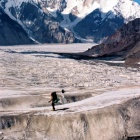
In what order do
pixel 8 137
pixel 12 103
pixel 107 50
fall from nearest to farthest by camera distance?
pixel 8 137, pixel 12 103, pixel 107 50

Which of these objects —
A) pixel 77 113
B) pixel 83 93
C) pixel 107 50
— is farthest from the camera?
pixel 107 50

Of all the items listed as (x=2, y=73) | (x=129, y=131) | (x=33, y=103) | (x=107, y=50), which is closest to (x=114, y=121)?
(x=129, y=131)

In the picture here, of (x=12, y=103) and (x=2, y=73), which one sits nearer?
(x=12, y=103)

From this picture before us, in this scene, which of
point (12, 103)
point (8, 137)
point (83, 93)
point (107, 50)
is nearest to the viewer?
point (8, 137)

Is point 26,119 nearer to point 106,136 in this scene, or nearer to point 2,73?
point 106,136

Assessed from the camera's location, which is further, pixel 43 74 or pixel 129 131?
pixel 43 74

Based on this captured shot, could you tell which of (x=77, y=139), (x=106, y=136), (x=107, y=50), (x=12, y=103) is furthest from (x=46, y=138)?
(x=107, y=50)

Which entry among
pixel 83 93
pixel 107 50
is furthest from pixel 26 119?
pixel 107 50

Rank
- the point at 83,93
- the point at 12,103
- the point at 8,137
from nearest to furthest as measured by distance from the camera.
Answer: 1. the point at 8,137
2. the point at 12,103
3. the point at 83,93

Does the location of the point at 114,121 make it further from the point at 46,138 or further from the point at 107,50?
the point at 107,50
